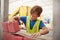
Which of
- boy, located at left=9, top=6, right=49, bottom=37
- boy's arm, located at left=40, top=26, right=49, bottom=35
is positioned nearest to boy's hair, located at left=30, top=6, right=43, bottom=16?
boy, located at left=9, top=6, right=49, bottom=37

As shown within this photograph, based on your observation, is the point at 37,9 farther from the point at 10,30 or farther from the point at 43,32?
the point at 10,30

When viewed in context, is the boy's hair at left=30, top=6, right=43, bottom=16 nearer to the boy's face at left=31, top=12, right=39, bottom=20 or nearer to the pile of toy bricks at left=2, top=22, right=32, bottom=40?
the boy's face at left=31, top=12, right=39, bottom=20

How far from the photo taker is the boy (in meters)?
1.68

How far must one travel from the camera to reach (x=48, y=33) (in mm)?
1624

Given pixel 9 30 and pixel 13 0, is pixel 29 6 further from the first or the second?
pixel 9 30

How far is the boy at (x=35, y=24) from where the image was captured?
1.68 metres

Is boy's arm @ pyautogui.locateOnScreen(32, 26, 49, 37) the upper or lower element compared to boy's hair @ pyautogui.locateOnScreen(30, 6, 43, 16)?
lower

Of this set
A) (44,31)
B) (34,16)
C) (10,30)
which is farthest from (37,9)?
(10,30)

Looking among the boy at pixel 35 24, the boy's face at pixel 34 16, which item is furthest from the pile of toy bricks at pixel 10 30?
the boy's face at pixel 34 16

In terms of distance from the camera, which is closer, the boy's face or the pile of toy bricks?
Answer: the boy's face

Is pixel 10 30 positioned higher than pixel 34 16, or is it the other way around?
pixel 34 16

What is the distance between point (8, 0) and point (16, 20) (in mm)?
273

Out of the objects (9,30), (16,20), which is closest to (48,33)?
(16,20)

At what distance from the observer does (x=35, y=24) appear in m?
1.73
